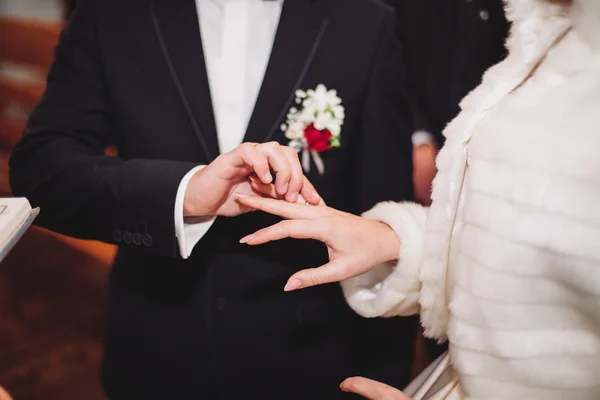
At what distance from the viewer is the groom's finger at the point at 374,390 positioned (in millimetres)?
753

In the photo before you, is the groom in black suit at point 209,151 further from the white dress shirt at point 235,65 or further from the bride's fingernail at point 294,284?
the bride's fingernail at point 294,284

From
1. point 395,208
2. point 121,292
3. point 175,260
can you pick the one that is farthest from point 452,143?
point 121,292

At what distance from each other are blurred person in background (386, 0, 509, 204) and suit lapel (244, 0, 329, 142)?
48cm

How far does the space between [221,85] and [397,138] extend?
16.4 inches

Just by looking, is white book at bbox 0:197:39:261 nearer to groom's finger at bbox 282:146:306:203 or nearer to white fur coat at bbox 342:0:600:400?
groom's finger at bbox 282:146:306:203

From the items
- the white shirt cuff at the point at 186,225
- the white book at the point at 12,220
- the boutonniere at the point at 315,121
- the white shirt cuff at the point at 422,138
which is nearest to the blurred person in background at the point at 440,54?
the white shirt cuff at the point at 422,138

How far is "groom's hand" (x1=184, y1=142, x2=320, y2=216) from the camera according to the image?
0.81 meters

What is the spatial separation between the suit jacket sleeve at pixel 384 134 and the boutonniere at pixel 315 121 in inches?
3.4

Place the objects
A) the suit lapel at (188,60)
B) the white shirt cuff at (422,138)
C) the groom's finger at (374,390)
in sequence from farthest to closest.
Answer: the white shirt cuff at (422,138) → the suit lapel at (188,60) → the groom's finger at (374,390)

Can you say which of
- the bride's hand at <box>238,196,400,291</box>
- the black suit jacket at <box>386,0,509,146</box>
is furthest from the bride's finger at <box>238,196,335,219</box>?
the black suit jacket at <box>386,0,509,146</box>

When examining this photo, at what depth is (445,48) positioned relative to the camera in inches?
56.6

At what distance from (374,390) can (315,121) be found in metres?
0.53

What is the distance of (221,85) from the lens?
3.55 ft

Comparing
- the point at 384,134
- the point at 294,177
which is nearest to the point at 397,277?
the point at 294,177
